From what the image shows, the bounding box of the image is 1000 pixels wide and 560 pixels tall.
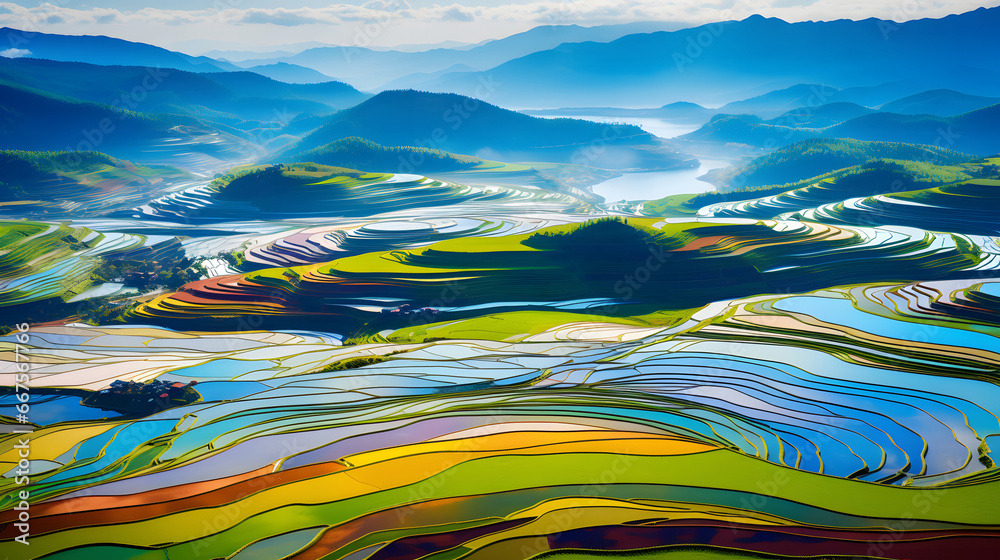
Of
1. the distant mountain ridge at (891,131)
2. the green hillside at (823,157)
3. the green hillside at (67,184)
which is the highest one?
the distant mountain ridge at (891,131)

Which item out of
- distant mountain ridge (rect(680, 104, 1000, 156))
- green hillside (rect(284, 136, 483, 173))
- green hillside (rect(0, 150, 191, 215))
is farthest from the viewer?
distant mountain ridge (rect(680, 104, 1000, 156))

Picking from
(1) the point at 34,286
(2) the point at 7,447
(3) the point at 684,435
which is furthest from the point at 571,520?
(1) the point at 34,286

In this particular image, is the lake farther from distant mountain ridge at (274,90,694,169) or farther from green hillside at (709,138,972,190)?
green hillside at (709,138,972,190)

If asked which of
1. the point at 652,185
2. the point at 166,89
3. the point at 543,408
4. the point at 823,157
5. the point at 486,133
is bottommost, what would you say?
the point at 543,408

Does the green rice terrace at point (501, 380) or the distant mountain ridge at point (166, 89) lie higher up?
the distant mountain ridge at point (166, 89)

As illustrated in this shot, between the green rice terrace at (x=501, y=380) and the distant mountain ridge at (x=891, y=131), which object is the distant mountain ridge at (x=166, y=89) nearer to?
the green rice terrace at (x=501, y=380)

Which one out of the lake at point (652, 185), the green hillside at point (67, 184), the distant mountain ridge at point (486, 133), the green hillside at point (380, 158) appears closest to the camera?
the green hillside at point (67, 184)

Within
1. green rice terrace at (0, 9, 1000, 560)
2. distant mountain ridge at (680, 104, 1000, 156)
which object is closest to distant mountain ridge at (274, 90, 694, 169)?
distant mountain ridge at (680, 104, 1000, 156)

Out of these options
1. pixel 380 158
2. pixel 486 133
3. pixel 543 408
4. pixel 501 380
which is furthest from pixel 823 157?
pixel 543 408

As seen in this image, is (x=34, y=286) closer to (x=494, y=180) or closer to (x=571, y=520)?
(x=571, y=520)

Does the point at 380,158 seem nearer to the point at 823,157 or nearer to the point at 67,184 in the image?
the point at 67,184

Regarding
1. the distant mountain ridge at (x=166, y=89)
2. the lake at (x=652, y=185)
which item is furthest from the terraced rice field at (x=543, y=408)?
the distant mountain ridge at (x=166, y=89)
